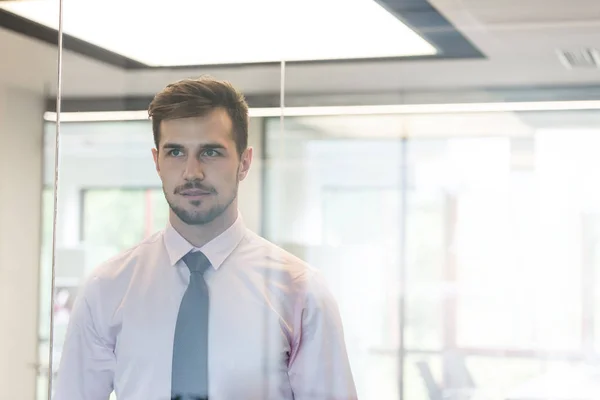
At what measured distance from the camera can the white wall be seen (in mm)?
3238

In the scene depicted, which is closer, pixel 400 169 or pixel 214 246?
pixel 400 169

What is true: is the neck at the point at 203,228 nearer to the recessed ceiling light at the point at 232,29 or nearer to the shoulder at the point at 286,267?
the shoulder at the point at 286,267

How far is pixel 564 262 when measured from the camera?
263 centimetres

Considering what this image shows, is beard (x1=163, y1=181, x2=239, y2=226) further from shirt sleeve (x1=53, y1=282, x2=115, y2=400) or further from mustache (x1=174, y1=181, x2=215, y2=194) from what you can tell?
shirt sleeve (x1=53, y1=282, x2=115, y2=400)

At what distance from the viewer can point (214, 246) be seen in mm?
2984

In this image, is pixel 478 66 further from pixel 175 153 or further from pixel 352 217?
pixel 175 153

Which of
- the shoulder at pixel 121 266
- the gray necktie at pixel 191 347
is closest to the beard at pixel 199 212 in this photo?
the shoulder at pixel 121 266

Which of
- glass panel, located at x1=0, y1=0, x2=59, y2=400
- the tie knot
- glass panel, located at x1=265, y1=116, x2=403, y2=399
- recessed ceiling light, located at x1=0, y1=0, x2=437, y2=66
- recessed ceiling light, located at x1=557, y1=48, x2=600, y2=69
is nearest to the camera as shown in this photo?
recessed ceiling light, located at x1=557, y1=48, x2=600, y2=69

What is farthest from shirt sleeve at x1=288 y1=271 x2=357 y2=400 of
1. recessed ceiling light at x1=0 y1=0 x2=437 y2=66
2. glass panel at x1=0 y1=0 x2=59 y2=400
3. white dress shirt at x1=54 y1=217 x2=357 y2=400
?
glass panel at x1=0 y1=0 x2=59 y2=400

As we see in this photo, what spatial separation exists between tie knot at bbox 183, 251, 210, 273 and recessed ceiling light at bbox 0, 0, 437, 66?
665 mm

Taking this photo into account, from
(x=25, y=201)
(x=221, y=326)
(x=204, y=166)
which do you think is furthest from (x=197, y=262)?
(x=25, y=201)

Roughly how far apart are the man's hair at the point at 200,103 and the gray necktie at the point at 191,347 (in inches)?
20.7

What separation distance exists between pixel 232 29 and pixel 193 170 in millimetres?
521

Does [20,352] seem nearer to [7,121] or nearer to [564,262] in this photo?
[7,121]
